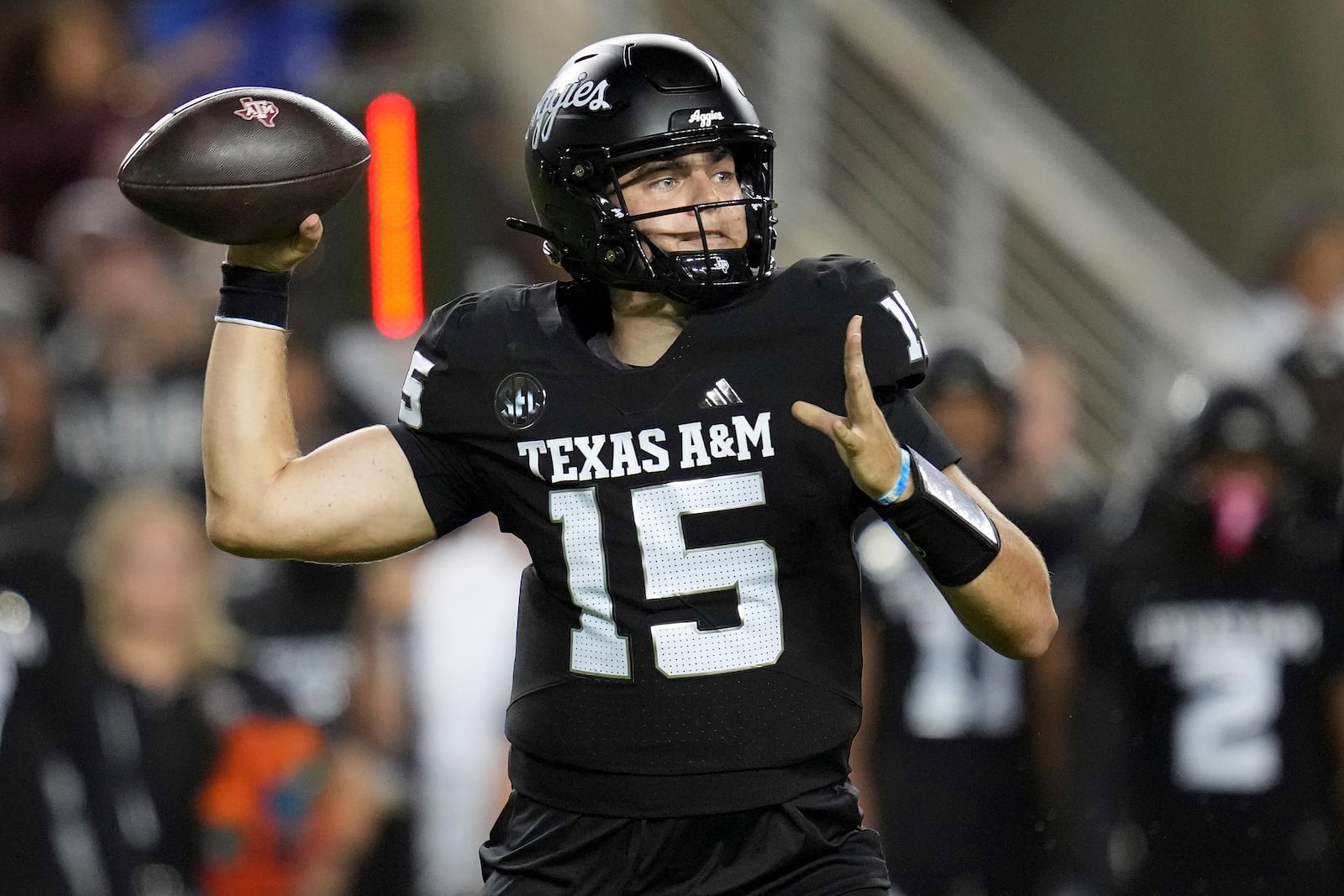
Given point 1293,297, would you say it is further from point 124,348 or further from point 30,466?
point 30,466

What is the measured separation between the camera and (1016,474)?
5.57 meters

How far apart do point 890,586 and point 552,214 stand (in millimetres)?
2656

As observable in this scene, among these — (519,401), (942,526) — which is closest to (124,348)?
(519,401)

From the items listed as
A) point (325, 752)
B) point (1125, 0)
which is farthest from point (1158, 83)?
point (325, 752)

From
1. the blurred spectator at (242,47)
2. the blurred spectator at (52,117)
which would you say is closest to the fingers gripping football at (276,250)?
the blurred spectator at (242,47)

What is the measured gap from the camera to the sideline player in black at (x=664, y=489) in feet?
8.71

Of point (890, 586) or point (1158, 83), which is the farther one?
point (1158, 83)

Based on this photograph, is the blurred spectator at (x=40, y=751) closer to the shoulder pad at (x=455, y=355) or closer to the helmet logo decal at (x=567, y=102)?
the shoulder pad at (x=455, y=355)

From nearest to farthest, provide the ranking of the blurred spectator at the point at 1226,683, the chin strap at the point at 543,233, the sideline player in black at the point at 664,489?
the sideline player in black at the point at 664,489
the chin strap at the point at 543,233
the blurred spectator at the point at 1226,683

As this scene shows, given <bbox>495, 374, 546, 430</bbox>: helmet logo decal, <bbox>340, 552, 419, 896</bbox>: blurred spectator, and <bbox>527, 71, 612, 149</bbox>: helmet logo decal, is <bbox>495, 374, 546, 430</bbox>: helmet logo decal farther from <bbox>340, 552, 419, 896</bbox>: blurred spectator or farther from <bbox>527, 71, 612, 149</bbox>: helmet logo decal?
<bbox>340, 552, 419, 896</bbox>: blurred spectator

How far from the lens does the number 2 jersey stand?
2.67 m

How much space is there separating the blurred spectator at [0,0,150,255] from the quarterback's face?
4547 millimetres

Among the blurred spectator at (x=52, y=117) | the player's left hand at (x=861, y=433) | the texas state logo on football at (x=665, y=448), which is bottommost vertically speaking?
the blurred spectator at (x=52, y=117)

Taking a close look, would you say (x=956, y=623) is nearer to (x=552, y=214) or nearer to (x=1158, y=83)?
(x=552, y=214)
